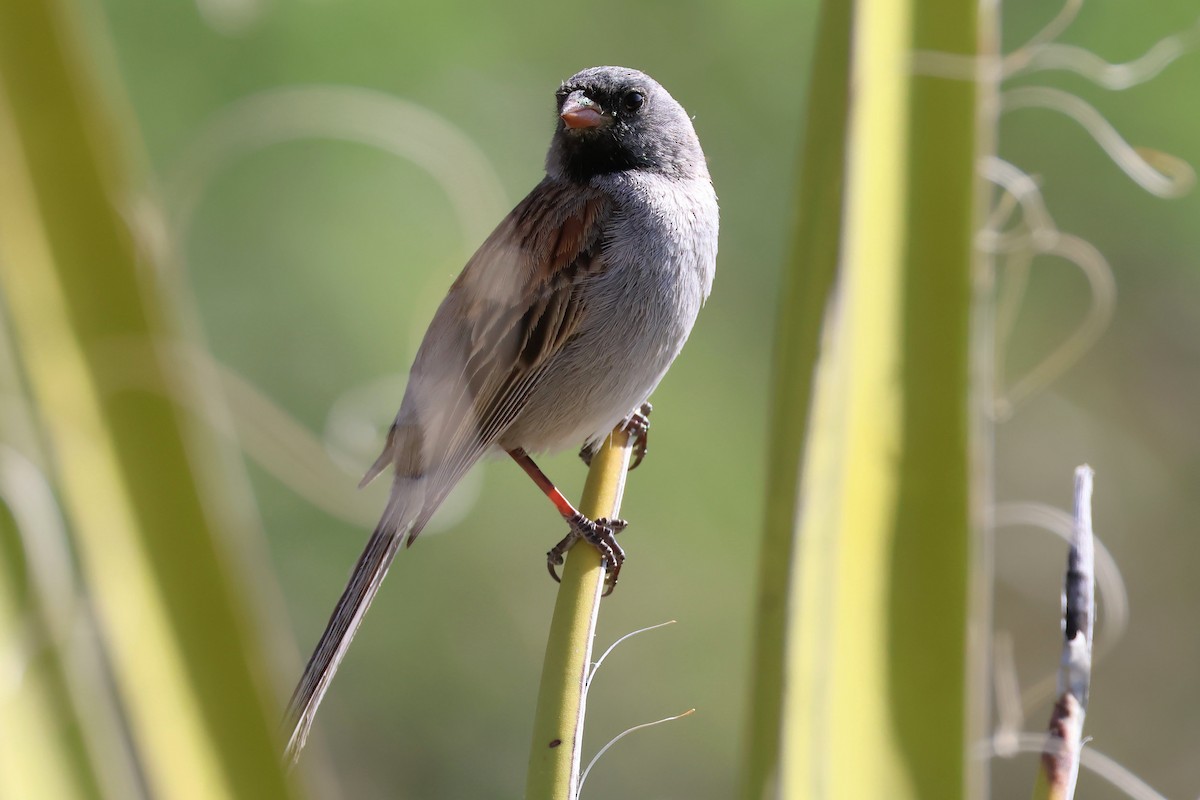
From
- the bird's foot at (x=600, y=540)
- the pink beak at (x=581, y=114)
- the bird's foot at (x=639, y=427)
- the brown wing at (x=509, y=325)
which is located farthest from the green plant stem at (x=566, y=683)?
the pink beak at (x=581, y=114)

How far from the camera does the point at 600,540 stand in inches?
93.7

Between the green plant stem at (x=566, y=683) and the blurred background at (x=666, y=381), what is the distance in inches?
142

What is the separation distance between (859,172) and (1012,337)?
5935 millimetres

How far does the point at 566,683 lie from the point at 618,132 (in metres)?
2.28

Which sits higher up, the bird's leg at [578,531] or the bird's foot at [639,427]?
the bird's foot at [639,427]

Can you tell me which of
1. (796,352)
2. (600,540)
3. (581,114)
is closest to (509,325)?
(581,114)

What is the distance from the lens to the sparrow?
3256 millimetres

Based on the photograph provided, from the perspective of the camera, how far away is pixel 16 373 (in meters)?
0.83

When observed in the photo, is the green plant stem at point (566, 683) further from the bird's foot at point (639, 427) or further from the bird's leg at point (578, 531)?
the bird's foot at point (639, 427)

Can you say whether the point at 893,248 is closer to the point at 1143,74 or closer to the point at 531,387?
the point at 1143,74

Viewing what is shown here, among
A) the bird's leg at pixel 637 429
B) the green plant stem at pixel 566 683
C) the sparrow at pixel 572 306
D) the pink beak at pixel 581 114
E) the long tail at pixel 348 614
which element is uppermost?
the pink beak at pixel 581 114

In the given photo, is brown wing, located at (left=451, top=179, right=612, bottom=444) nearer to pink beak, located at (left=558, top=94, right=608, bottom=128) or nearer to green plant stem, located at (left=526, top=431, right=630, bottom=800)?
pink beak, located at (left=558, top=94, right=608, bottom=128)

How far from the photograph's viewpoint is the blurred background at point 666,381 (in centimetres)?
580

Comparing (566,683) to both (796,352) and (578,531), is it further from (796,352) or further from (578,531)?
(578,531)
